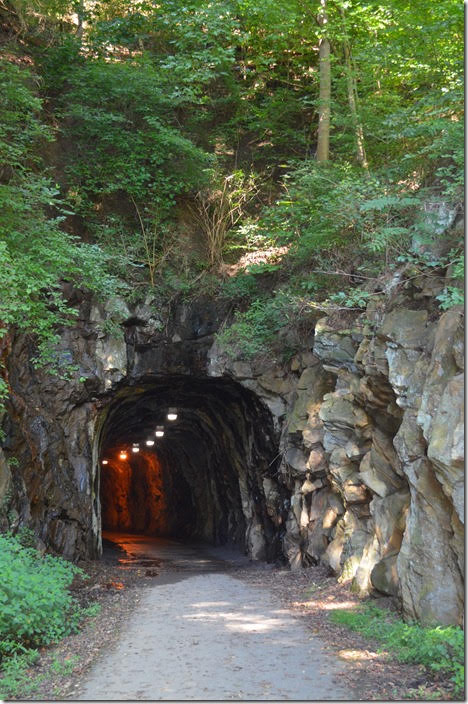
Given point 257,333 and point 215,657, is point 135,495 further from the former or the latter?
point 215,657

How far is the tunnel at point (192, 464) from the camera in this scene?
16.6 meters

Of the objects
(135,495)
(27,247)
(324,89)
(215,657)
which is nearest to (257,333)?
(324,89)

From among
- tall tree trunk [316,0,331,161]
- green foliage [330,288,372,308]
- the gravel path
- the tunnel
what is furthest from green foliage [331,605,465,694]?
tall tree trunk [316,0,331,161]

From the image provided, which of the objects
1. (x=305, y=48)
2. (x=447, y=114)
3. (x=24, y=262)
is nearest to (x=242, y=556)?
(x=24, y=262)

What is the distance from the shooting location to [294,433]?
13008mm

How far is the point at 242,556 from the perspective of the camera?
18.2 meters

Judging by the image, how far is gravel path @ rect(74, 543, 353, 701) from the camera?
5.25 metres

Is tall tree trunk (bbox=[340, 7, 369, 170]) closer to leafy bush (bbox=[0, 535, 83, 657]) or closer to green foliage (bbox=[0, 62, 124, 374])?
green foliage (bbox=[0, 62, 124, 374])

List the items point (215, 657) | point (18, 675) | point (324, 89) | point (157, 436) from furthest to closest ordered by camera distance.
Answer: point (157, 436), point (324, 89), point (215, 657), point (18, 675)

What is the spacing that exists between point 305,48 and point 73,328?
10.4m

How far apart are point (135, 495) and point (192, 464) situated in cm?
961

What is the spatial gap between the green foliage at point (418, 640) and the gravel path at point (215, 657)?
62 centimetres

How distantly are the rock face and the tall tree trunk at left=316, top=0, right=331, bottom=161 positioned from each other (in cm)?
470

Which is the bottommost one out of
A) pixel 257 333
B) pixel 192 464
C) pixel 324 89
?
pixel 192 464
